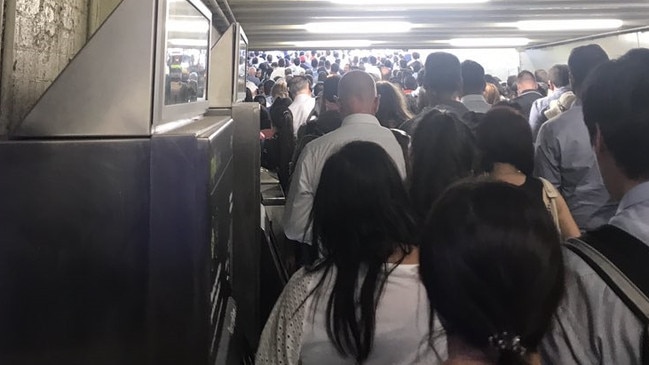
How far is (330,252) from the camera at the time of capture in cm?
149

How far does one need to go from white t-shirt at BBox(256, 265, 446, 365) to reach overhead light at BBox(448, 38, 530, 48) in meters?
9.67

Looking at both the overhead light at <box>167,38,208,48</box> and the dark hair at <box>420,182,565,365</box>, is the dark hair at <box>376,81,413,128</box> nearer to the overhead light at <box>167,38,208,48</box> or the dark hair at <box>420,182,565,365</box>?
the overhead light at <box>167,38,208,48</box>

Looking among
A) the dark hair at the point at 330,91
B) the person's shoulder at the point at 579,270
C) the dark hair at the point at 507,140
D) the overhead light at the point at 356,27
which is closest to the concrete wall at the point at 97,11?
the dark hair at the point at 507,140

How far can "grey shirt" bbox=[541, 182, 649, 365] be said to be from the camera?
103 centimetres

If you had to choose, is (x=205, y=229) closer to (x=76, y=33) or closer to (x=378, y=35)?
(x=76, y=33)

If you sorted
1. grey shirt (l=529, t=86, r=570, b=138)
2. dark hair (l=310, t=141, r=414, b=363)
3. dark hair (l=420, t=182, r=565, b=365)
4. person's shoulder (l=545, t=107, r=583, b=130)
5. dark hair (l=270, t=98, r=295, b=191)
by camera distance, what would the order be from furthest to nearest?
dark hair (l=270, t=98, r=295, b=191) → grey shirt (l=529, t=86, r=570, b=138) → person's shoulder (l=545, t=107, r=583, b=130) → dark hair (l=310, t=141, r=414, b=363) → dark hair (l=420, t=182, r=565, b=365)

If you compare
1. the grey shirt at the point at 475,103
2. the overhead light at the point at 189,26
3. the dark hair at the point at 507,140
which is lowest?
the dark hair at the point at 507,140

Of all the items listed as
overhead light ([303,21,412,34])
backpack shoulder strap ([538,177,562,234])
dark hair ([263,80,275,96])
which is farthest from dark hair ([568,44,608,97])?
dark hair ([263,80,275,96])

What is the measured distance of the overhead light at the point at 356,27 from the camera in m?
8.27

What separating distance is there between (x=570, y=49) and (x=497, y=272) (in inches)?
405

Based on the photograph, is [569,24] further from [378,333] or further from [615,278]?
[615,278]

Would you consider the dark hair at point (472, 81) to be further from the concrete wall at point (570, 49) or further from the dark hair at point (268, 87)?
the dark hair at point (268, 87)

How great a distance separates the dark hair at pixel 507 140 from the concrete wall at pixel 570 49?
6119 millimetres

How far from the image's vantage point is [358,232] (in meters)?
1.47
